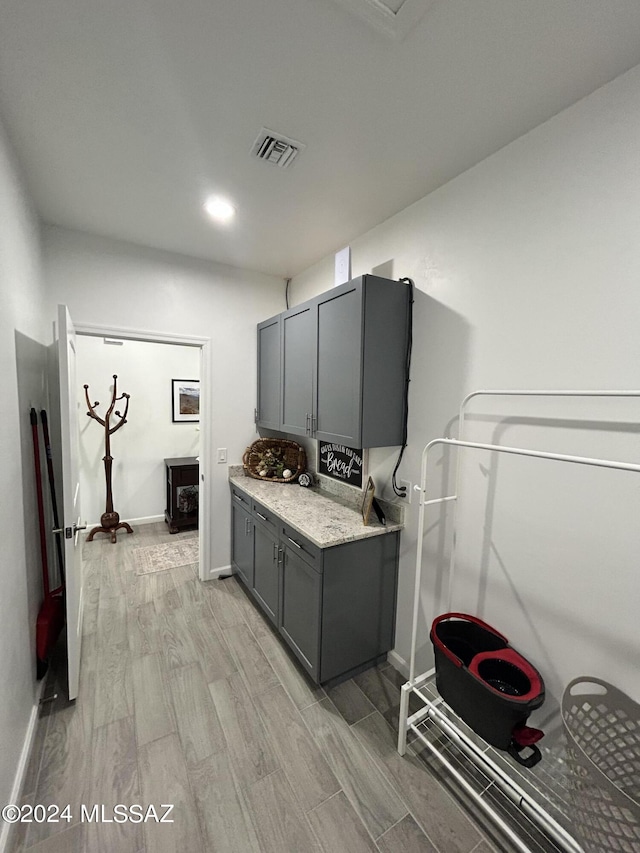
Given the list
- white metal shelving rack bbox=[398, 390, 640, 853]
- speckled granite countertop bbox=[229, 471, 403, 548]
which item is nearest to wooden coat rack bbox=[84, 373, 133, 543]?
speckled granite countertop bbox=[229, 471, 403, 548]

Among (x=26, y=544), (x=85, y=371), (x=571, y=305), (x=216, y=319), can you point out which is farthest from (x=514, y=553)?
(x=85, y=371)

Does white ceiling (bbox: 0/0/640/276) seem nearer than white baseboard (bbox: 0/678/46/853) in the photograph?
Yes

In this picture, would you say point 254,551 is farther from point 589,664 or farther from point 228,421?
point 589,664

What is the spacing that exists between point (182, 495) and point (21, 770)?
289 cm

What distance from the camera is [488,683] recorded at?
131 cm

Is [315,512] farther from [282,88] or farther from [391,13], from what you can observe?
[391,13]

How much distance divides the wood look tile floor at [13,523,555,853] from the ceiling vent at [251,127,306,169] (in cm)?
280

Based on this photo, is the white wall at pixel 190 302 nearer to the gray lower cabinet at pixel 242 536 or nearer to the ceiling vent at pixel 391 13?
the gray lower cabinet at pixel 242 536

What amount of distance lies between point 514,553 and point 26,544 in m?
2.33

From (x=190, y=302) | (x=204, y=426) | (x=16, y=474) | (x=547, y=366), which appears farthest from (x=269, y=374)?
(x=547, y=366)

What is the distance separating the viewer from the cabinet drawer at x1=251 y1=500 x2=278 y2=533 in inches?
90.0

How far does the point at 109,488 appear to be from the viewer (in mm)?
3924

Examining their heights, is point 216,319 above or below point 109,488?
above

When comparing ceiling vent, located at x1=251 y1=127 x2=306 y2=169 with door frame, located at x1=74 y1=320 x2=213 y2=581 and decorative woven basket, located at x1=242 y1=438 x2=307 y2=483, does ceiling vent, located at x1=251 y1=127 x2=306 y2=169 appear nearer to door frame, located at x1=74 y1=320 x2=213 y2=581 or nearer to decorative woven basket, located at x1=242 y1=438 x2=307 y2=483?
door frame, located at x1=74 y1=320 x2=213 y2=581
